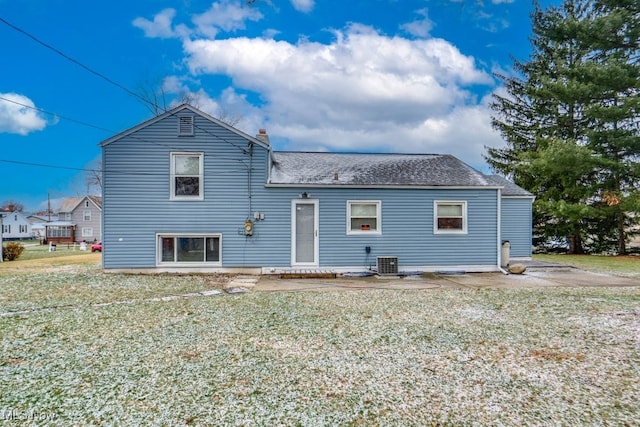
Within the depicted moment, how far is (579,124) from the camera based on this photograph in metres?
19.2

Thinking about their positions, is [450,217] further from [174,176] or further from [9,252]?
[9,252]

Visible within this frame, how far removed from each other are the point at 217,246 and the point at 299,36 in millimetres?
10108

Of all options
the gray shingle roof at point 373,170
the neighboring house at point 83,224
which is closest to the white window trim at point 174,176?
the gray shingle roof at point 373,170

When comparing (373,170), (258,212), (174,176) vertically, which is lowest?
(258,212)

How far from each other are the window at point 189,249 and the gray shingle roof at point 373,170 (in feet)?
8.82

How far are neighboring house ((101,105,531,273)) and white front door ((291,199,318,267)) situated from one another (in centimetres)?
3

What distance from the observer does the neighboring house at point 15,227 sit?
1828 inches

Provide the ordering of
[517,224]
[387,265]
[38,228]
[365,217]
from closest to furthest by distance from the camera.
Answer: [387,265] → [365,217] → [517,224] → [38,228]

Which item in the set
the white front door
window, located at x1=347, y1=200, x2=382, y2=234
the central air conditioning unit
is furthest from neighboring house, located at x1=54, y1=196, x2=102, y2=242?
the central air conditioning unit

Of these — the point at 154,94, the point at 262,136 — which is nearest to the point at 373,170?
the point at 262,136

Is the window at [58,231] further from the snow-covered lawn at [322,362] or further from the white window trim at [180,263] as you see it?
the snow-covered lawn at [322,362]

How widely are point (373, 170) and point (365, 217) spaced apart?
1.83m

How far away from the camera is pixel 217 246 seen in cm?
1062

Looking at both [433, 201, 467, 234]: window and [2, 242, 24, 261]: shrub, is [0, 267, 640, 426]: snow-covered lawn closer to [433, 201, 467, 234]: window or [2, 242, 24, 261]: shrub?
[433, 201, 467, 234]: window
